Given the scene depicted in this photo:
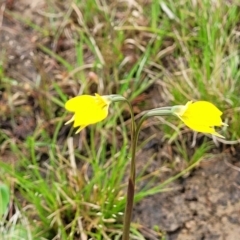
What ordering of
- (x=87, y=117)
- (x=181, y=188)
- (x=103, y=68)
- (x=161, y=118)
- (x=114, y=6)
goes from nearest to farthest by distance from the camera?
(x=87, y=117), (x=181, y=188), (x=161, y=118), (x=103, y=68), (x=114, y=6)

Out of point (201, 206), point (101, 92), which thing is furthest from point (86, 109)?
point (101, 92)

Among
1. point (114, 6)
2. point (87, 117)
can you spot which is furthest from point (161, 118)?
point (87, 117)

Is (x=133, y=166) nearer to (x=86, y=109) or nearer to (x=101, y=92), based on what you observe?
(x=86, y=109)

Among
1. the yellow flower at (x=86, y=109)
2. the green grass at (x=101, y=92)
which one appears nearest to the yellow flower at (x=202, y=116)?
the yellow flower at (x=86, y=109)

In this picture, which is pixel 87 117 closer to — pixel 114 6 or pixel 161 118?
pixel 161 118

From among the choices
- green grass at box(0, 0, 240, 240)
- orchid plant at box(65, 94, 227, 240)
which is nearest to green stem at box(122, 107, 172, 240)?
orchid plant at box(65, 94, 227, 240)

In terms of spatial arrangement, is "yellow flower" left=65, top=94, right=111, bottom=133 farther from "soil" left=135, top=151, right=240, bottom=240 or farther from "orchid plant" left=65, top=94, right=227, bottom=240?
"soil" left=135, top=151, right=240, bottom=240

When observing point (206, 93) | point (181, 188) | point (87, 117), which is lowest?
point (181, 188)

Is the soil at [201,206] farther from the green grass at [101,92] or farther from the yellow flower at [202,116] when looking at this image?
the yellow flower at [202,116]
